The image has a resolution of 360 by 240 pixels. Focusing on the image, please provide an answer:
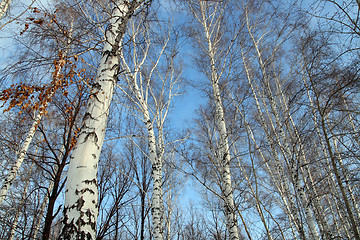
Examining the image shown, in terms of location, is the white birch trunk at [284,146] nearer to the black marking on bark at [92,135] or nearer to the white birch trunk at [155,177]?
the black marking on bark at [92,135]

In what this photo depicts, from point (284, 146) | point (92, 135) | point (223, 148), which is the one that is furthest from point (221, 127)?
point (92, 135)

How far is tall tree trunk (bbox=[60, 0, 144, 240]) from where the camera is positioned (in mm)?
1735

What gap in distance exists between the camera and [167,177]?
978cm

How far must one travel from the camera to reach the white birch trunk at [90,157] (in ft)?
5.69

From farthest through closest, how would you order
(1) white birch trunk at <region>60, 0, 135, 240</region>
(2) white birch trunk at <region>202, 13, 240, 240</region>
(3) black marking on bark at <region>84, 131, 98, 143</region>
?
(2) white birch trunk at <region>202, 13, 240, 240</region> → (3) black marking on bark at <region>84, 131, 98, 143</region> → (1) white birch trunk at <region>60, 0, 135, 240</region>

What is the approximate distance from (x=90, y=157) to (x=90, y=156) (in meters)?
0.01

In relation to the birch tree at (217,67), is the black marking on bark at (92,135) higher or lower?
lower

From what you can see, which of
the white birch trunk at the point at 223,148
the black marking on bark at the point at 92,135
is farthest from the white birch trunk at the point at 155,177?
the black marking on bark at the point at 92,135

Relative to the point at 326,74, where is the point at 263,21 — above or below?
above

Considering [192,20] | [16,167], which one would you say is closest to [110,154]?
[16,167]

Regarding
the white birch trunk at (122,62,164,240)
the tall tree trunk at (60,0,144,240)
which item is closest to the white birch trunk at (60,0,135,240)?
the tall tree trunk at (60,0,144,240)

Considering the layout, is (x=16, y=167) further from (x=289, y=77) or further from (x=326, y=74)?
(x=289, y=77)

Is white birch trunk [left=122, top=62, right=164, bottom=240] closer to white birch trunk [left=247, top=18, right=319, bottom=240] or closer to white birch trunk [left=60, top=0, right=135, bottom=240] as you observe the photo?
white birch trunk [left=60, top=0, right=135, bottom=240]

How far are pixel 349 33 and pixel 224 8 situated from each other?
5004 millimetres
